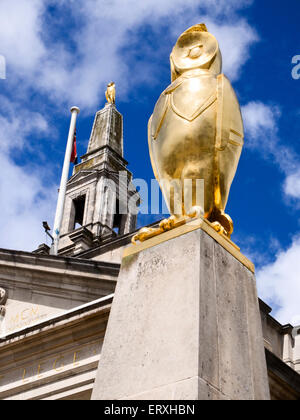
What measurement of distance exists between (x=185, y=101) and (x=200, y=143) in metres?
0.51

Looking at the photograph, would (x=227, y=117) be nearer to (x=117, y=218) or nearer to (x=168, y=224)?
(x=168, y=224)

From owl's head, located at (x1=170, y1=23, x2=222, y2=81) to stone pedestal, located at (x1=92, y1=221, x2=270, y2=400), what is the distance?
1977 millimetres

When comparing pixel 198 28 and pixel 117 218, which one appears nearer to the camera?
pixel 198 28

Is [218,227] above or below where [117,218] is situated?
below

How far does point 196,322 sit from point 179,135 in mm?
2093

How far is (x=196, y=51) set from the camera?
6629 millimetres

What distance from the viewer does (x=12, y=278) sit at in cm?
1558

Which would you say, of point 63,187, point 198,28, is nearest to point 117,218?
point 63,187

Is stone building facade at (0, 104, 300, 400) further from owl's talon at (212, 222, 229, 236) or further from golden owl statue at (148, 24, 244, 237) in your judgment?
owl's talon at (212, 222, 229, 236)

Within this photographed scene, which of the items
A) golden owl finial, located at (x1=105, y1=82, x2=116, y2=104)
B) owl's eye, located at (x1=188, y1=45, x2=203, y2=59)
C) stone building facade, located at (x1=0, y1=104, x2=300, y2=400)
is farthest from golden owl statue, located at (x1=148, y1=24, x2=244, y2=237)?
golden owl finial, located at (x1=105, y1=82, x2=116, y2=104)

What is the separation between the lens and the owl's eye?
661 cm

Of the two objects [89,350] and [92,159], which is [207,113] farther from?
[92,159]
